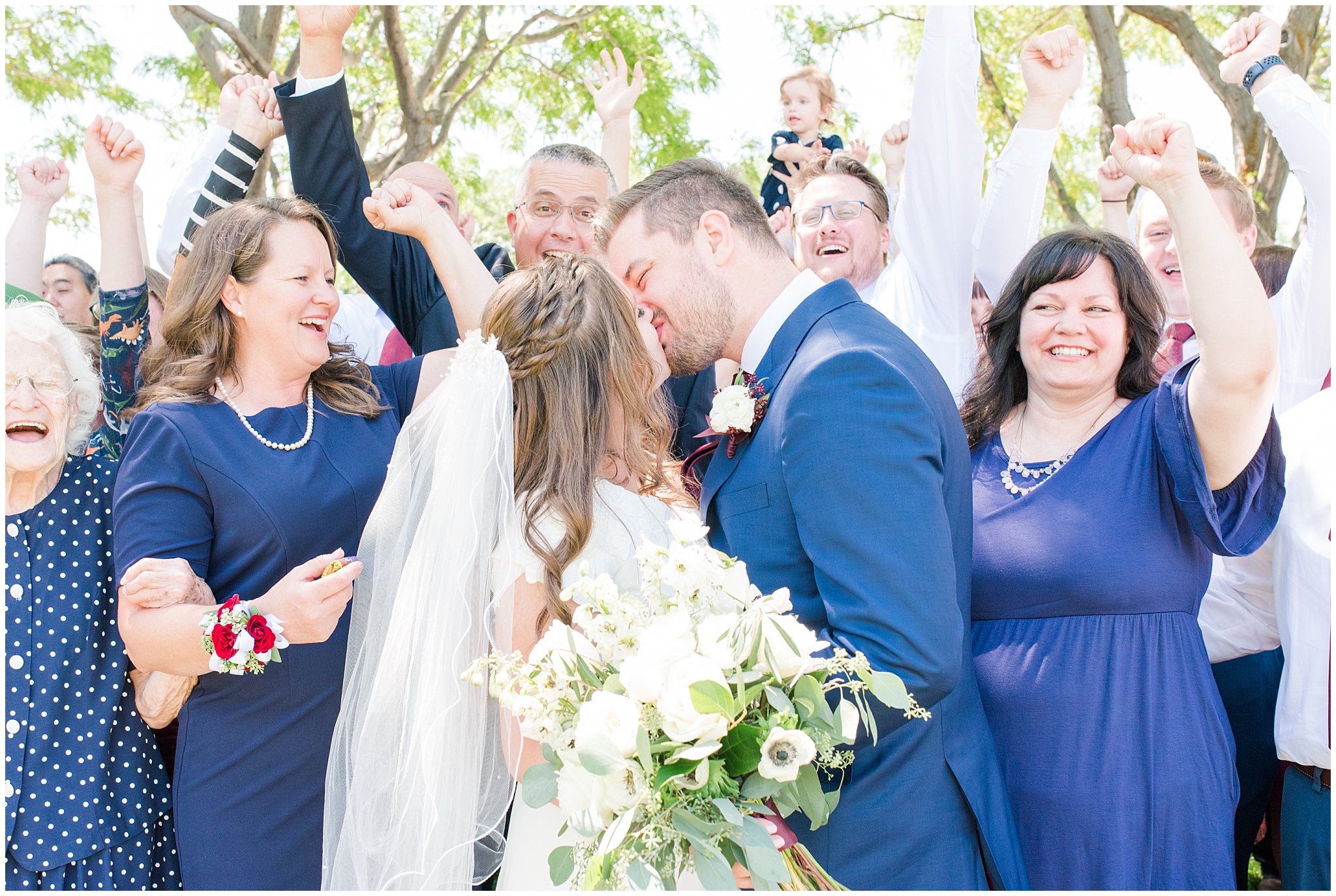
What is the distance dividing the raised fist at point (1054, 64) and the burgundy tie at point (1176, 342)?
1027mm

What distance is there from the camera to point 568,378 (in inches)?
104

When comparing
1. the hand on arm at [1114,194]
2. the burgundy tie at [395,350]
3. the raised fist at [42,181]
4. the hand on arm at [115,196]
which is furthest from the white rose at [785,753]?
the raised fist at [42,181]

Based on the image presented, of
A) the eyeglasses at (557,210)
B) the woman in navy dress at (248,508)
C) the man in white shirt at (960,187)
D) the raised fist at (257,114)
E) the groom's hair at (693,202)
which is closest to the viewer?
the groom's hair at (693,202)

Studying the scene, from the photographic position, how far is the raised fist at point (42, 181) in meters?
5.14

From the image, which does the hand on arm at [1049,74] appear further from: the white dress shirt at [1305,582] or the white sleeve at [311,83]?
the white sleeve at [311,83]

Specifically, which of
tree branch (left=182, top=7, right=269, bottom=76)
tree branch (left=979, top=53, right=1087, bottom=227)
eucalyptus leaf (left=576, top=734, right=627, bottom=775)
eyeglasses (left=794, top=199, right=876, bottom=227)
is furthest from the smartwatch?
tree branch (left=979, top=53, right=1087, bottom=227)

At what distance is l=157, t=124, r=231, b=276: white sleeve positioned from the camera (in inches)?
164

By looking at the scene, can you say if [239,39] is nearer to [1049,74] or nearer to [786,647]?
[1049,74]

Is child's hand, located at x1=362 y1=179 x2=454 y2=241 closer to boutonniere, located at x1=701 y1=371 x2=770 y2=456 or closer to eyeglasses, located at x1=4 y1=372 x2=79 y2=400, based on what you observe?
eyeglasses, located at x1=4 y1=372 x2=79 y2=400

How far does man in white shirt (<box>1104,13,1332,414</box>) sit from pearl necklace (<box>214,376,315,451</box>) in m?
2.89

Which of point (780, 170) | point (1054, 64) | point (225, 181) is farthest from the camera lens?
point (780, 170)

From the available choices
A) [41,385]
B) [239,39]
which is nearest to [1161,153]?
[41,385]

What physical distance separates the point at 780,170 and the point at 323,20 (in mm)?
3845

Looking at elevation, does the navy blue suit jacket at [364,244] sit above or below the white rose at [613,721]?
above
